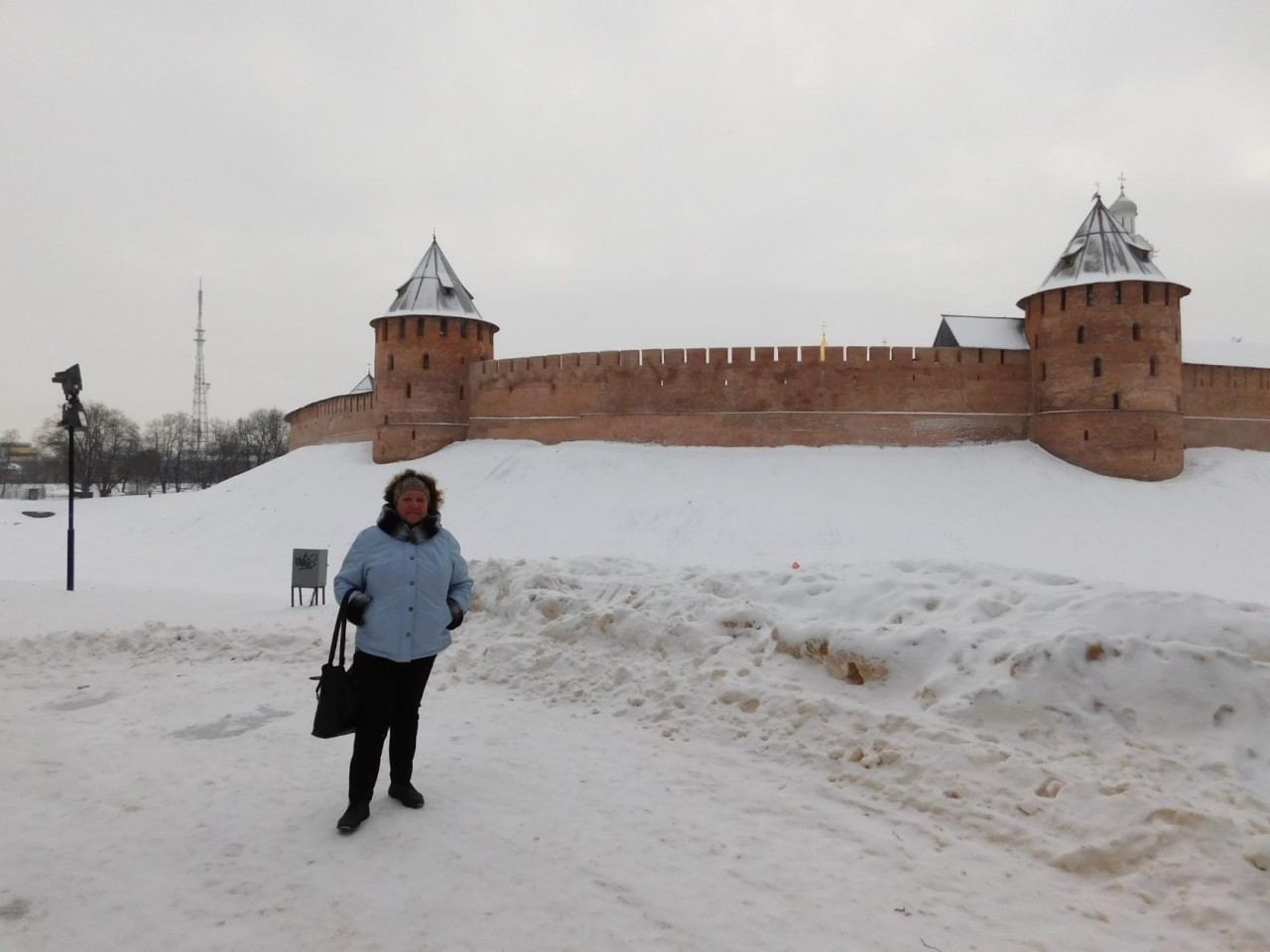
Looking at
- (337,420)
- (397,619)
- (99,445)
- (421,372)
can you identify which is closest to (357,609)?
(397,619)

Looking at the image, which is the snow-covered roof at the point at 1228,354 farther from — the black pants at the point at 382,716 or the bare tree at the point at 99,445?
the bare tree at the point at 99,445

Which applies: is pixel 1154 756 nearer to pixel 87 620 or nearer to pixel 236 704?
pixel 236 704

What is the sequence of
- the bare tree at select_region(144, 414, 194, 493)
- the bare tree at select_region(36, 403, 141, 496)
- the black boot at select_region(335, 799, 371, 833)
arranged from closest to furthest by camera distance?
the black boot at select_region(335, 799, 371, 833) → the bare tree at select_region(36, 403, 141, 496) → the bare tree at select_region(144, 414, 194, 493)

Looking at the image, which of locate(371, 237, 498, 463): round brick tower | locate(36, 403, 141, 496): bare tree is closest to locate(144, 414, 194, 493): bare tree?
locate(36, 403, 141, 496): bare tree

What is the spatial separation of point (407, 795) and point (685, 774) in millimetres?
1321

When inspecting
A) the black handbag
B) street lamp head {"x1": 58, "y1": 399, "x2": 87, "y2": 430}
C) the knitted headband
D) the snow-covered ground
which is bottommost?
the snow-covered ground

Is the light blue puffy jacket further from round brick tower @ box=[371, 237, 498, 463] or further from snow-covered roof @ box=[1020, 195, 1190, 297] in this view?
snow-covered roof @ box=[1020, 195, 1190, 297]

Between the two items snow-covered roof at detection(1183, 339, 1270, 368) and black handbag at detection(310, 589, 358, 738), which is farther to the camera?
snow-covered roof at detection(1183, 339, 1270, 368)

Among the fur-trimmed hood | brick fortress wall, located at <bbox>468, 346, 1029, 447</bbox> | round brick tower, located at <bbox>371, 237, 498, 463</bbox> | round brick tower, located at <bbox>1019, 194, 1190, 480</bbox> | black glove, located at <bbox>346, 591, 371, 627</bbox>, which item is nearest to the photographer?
black glove, located at <bbox>346, 591, 371, 627</bbox>

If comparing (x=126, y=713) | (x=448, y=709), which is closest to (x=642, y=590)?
(x=448, y=709)

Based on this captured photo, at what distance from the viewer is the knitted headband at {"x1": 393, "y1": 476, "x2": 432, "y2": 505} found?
356 cm

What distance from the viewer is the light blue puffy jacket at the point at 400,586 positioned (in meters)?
3.33

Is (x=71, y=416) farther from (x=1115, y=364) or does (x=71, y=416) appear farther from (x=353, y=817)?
(x=1115, y=364)

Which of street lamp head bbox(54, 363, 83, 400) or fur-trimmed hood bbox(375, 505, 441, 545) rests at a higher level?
street lamp head bbox(54, 363, 83, 400)
